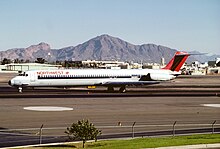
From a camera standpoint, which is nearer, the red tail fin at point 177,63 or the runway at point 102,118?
the runway at point 102,118

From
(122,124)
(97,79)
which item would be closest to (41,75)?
(97,79)

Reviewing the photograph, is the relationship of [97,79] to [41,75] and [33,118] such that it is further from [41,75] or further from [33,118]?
[33,118]

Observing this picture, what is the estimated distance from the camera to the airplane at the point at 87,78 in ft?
210

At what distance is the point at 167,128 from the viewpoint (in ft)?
98.3

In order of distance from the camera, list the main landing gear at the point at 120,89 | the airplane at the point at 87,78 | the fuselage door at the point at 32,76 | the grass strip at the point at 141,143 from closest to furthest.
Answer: the grass strip at the point at 141,143
the fuselage door at the point at 32,76
the airplane at the point at 87,78
the main landing gear at the point at 120,89

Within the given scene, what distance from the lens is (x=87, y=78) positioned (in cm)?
6694

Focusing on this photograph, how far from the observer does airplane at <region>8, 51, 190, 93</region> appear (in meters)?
64.1

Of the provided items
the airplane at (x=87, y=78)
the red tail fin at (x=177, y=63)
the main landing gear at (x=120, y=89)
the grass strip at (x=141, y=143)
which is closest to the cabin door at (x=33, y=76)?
the airplane at (x=87, y=78)

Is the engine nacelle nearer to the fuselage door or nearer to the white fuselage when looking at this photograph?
the white fuselage

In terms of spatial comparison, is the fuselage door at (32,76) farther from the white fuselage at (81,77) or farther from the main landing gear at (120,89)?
the main landing gear at (120,89)

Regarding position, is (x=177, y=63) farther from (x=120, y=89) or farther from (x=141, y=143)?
(x=141, y=143)

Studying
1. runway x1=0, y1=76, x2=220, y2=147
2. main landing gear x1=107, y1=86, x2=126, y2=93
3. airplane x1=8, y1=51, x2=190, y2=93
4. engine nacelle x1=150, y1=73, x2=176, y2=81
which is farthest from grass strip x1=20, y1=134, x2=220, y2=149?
engine nacelle x1=150, y1=73, x2=176, y2=81

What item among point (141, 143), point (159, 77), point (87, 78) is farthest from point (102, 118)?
point (159, 77)

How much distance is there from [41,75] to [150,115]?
3095 cm
